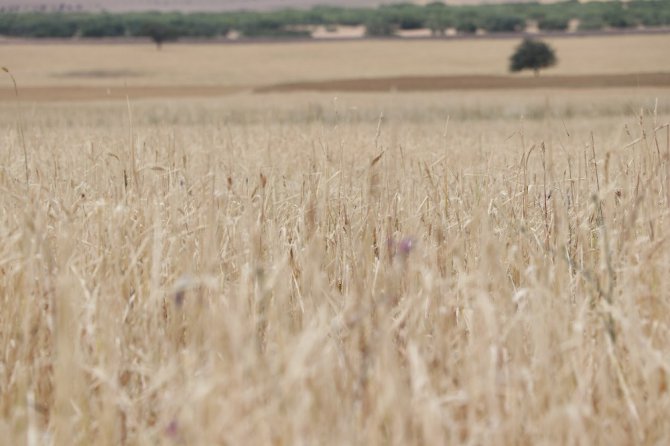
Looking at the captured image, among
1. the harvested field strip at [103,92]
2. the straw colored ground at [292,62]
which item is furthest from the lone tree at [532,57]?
the harvested field strip at [103,92]

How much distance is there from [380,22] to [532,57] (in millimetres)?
43443

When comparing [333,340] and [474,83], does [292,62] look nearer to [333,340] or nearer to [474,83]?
[474,83]

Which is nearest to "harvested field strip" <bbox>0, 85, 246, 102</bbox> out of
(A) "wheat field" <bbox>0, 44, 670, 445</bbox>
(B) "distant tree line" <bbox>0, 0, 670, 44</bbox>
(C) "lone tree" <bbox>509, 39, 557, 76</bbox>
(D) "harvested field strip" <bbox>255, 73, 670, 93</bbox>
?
(D) "harvested field strip" <bbox>255, 73, 670, 93</bbox>

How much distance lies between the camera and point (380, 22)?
333ft

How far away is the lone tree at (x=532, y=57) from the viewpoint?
198ft

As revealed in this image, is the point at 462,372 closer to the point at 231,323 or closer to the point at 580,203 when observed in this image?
the point at 231,323

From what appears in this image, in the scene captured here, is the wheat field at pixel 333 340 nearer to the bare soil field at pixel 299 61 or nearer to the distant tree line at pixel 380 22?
the bare soil field at pixel 299 61

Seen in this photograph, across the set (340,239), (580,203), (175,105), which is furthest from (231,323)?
(175,105)

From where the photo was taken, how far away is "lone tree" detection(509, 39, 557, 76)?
198 ft

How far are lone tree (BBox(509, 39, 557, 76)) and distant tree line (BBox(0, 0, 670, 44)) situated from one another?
31.7 m

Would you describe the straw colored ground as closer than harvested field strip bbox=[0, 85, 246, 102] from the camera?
No

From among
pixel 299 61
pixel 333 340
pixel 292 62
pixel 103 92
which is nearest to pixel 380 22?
pixel 299 61

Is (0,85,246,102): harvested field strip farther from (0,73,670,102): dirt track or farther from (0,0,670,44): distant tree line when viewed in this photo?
(0,0,670,44): distant tree line

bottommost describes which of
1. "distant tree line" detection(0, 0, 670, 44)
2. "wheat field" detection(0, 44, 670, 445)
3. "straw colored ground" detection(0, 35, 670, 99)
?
"straw colored ground" detection(0, 35, 670, 99)
